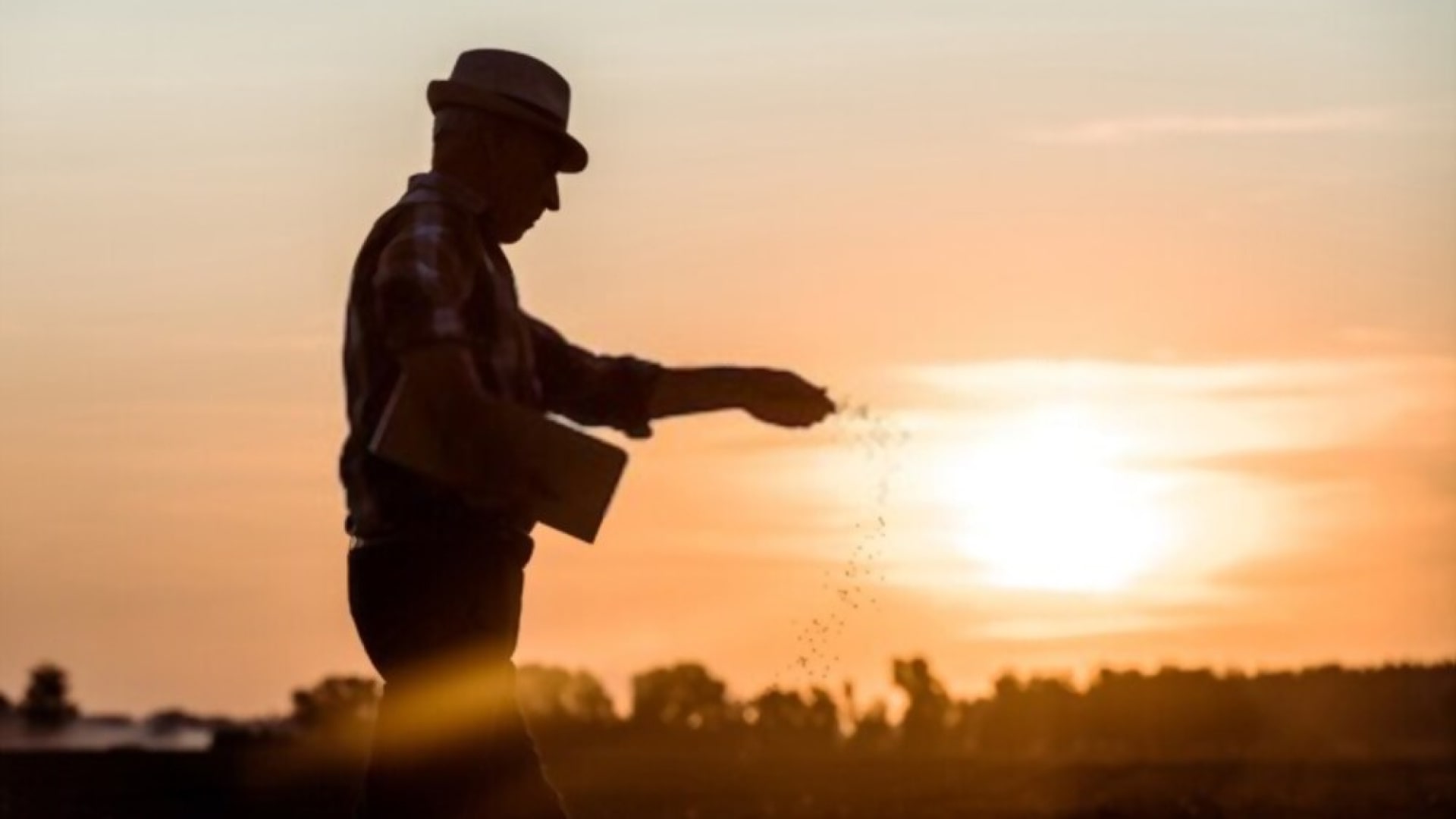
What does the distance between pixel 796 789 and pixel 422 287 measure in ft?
57.1

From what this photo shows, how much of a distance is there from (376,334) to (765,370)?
1142 mm

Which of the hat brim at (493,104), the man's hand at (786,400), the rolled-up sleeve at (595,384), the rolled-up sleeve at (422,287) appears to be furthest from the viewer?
the rolled-up sleeve at (595,384)

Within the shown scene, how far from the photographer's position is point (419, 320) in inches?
341

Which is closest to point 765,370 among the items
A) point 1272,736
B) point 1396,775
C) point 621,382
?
point 621,382

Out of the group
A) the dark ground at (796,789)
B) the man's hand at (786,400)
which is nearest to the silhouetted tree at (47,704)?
the dark ground at (796,789)

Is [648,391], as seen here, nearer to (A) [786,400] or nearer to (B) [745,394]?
(B) [745,394]

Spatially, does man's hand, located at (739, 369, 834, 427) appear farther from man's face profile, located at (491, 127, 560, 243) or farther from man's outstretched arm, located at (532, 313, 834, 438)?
man's face profile, located at (491, 127, 560, 243)

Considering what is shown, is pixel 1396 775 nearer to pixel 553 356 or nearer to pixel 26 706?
pixel 26 706

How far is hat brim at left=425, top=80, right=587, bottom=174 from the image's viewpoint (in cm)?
934

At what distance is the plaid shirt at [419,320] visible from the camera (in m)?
8.73

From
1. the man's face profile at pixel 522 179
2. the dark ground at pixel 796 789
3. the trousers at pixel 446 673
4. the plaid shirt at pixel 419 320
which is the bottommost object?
the trousers at pixel 446 673

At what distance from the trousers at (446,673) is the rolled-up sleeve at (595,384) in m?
0.75

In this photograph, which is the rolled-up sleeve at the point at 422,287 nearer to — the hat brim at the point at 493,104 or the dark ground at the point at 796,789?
the hat brim at the point at 493,104

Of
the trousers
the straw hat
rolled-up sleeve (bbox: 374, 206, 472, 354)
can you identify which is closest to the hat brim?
the straw hat
